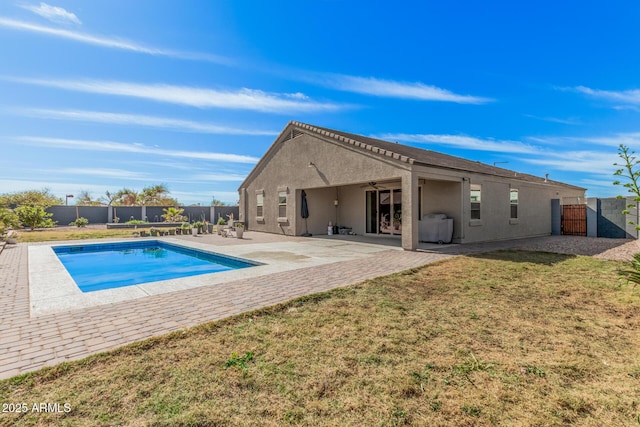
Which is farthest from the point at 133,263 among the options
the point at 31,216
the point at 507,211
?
the point at 31,216

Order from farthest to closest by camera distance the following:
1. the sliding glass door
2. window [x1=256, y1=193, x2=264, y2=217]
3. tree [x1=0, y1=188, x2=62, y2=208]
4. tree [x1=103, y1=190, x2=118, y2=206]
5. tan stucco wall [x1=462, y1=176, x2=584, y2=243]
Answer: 1. tree [x1=103, y1=190, x2=118, y2=206]
2. tree [x1=0, y1=188, x2=62, y2=208]
3. window [x1=256, y1=193, x2=264, y2=217]
4. the sliding glass door
5. tan stucco wall [x1=462, y1=176, x2=584, y2=243]

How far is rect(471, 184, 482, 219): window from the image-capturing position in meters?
13.2

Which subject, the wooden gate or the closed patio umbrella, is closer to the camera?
the closed patio umbrella

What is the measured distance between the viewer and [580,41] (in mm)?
12914

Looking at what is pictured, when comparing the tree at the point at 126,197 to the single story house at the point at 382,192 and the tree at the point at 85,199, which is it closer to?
the tree at the point at 85,199

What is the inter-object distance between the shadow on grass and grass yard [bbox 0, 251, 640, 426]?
13.4ft

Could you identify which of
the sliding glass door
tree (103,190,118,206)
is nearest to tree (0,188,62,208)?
tree (103,190,118,206)

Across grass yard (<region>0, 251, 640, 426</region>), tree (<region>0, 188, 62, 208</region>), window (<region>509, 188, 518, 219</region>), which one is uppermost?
tree (<region>0, 188, 62, 208</region>)

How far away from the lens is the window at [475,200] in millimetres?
13180

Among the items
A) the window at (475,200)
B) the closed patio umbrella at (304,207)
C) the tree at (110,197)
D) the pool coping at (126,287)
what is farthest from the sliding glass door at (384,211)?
the tree at (110,197)

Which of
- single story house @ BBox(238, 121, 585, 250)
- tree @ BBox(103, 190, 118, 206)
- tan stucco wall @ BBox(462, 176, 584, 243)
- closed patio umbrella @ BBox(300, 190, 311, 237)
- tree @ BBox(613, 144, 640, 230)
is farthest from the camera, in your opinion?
tree @ BBox(103, 190, 118, 206)

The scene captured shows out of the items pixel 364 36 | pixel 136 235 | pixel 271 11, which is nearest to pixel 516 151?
pixel 364 36

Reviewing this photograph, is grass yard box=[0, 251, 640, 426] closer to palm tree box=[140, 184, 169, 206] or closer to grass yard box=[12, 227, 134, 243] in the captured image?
grass yard box=[12, 227, 134, 243]

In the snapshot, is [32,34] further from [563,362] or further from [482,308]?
[563,362]
